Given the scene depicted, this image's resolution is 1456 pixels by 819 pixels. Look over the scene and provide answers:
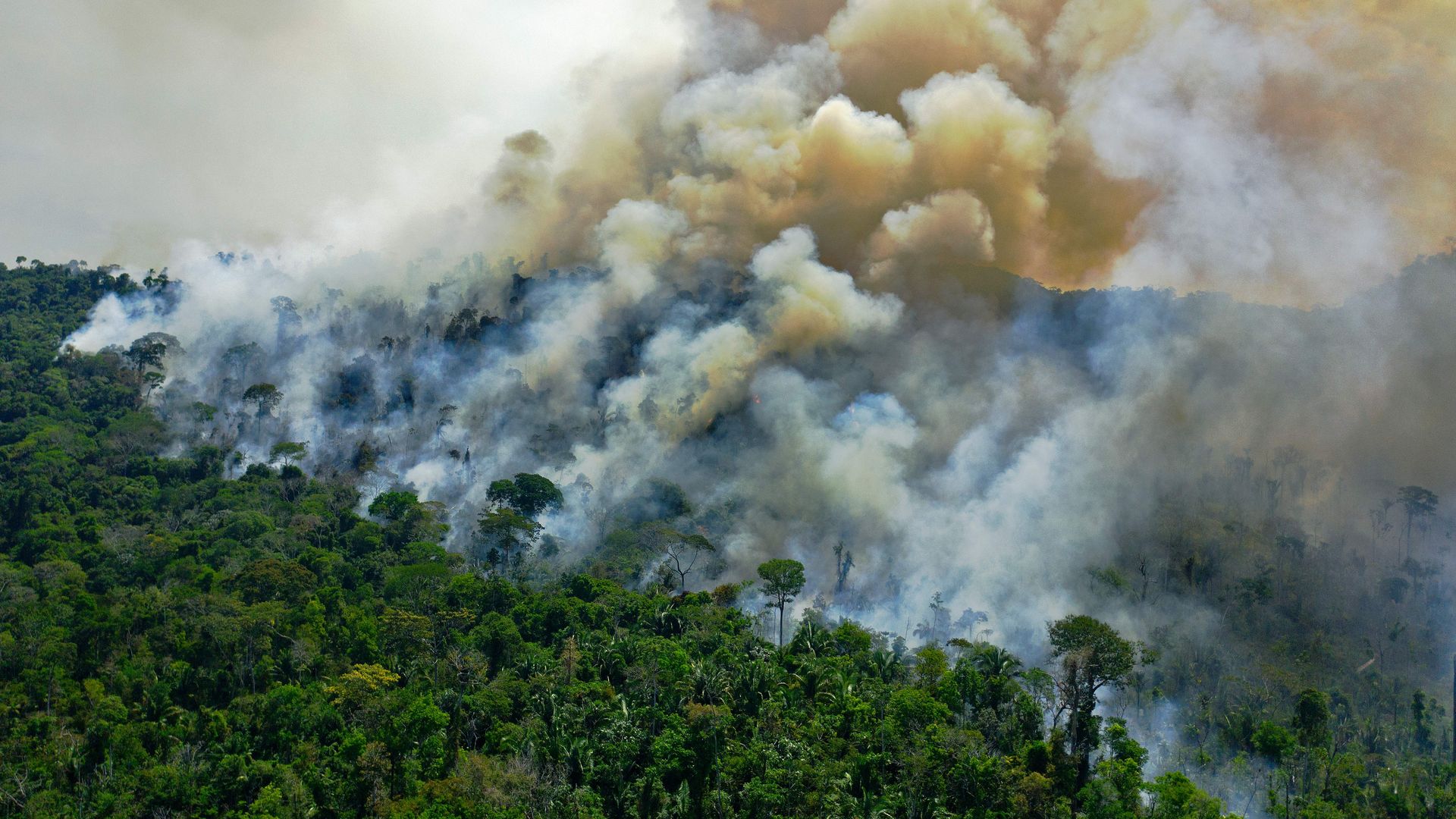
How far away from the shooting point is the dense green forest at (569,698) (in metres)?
51.2

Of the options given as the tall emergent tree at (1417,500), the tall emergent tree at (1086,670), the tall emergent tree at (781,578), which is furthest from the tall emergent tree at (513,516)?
the tall emergent tree at (1417,500)

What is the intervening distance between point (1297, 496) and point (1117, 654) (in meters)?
69.4

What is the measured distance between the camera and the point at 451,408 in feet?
401

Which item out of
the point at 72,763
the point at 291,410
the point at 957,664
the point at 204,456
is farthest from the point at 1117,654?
the point at 291,410

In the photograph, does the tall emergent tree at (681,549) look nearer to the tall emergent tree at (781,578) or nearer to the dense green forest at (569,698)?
the dense green forest at (569,698)

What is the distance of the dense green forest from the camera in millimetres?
51250

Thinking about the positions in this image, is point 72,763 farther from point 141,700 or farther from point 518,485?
point 518,485

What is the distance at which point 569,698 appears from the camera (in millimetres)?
58781

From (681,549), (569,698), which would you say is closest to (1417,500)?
(681,549)

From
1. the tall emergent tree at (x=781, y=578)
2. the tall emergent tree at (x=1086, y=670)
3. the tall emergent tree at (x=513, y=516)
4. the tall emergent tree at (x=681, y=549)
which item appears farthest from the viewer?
the tall emergent tree at (x=513, y=516)

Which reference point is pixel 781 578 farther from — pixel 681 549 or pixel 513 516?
pixel 513 516

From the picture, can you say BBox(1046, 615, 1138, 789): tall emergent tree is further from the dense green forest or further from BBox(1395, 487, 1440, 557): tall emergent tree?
BBox(1395, 487, 1440, 557): tall emergent tree

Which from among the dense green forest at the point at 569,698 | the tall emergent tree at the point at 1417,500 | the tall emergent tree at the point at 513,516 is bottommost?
the dense green forest at the point at 569,698

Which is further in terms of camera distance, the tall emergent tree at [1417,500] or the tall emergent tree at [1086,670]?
the tall emergent tree at [1417,500]
